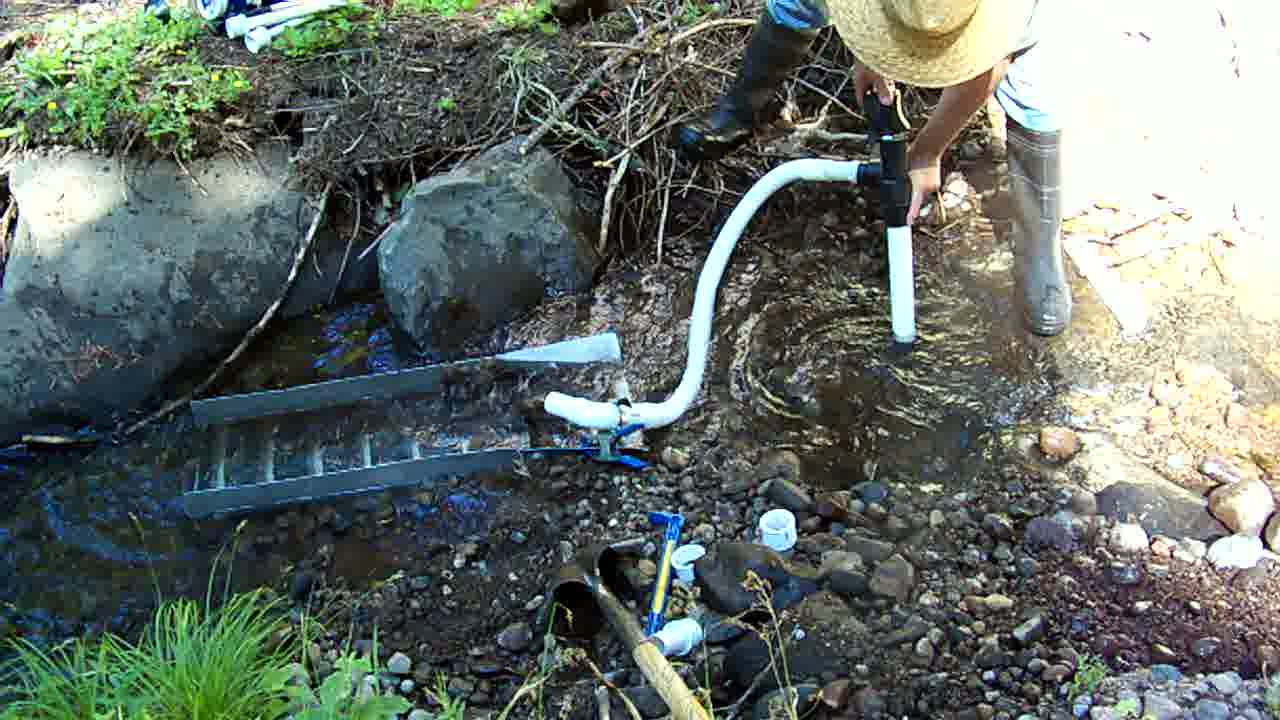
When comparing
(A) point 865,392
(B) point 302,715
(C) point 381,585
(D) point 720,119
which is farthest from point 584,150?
(B) point 302,715

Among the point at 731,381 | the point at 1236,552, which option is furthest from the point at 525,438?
the point at 1236,552

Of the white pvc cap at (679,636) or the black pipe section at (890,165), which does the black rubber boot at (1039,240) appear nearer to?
the black pipe section at (890,165)

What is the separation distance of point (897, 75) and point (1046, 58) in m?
0.65

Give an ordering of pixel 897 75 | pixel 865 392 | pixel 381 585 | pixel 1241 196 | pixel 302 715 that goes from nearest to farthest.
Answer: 1. pixel 302 715
2. pixel 897 75
3. pixel 381 585
4. pixel 865 392
5. pixel 1241 196

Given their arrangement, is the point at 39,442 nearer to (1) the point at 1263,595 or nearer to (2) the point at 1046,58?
(2) the point at 1046,58

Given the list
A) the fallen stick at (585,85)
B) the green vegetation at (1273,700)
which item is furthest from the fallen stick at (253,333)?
the green vegetation at (1273,700)

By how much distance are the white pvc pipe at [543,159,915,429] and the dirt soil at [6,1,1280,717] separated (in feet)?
0.36

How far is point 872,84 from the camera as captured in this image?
294 cm

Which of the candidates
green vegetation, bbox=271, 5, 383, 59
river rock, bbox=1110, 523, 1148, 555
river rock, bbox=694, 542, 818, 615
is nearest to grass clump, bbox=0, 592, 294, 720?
river rock, bbox=694, 542, 818, 615

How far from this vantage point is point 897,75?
2.55m

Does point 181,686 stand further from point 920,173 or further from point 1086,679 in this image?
point 920,173

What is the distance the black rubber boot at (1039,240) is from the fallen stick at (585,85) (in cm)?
128

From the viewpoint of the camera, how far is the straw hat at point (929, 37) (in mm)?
2423

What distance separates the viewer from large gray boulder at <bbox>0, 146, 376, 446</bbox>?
11.6ft
